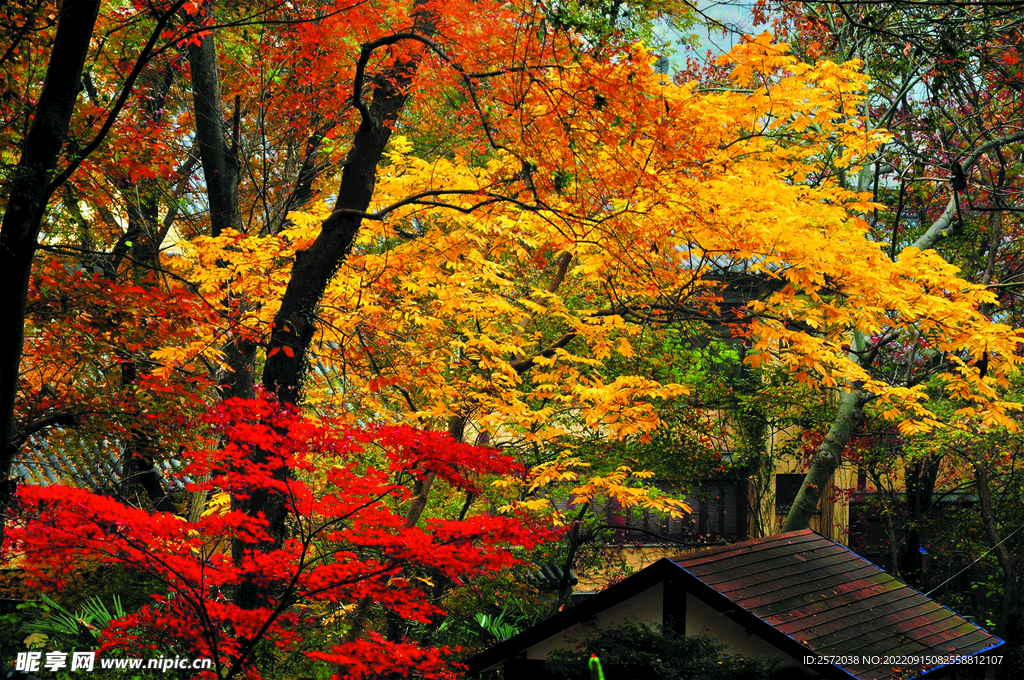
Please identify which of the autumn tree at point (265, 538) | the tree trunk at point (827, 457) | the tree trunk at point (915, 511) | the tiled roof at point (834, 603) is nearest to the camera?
the autumn tree at point (265, 538)

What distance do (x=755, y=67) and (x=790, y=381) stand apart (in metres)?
7.31

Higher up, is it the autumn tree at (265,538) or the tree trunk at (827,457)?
the tree trunk at (827,457)

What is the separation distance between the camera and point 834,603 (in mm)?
8844

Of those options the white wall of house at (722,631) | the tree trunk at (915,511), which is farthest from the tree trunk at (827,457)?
the white wall of house at (722,631)

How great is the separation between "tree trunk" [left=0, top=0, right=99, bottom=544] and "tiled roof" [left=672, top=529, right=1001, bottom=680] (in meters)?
6.04

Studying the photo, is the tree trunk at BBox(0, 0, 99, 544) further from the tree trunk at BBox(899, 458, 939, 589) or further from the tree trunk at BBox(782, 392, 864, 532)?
the tree trunk at BBox(899, 458, 939, 589)

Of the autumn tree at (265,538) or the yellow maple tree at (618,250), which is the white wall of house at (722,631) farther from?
the yellow maple tree at (618,250)

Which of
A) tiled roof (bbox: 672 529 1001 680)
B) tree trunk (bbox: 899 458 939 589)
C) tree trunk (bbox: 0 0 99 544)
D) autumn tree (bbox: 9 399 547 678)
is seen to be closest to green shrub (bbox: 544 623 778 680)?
tiled roof (bbox: 672 529 1001 680)

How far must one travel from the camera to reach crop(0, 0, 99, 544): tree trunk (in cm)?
532

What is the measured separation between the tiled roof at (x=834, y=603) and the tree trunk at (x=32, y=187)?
6.04 meters

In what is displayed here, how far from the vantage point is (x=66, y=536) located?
6137 mm

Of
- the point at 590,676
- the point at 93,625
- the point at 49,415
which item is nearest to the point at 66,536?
the point at 49,415

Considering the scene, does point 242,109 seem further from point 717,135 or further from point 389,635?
point 389,635

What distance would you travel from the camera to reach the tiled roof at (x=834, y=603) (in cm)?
791
